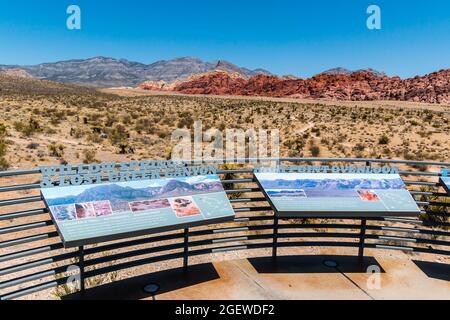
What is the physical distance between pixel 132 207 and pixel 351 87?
458 feet

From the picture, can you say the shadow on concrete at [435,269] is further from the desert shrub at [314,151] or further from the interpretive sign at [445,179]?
the desert shrub at [314,151]

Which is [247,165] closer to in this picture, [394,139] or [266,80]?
[394,139]

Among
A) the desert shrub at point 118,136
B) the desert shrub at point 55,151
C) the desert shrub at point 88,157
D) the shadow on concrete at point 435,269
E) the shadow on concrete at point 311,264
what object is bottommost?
the shadow on concrete at point 435,269

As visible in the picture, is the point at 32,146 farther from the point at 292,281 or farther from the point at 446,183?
the point at 446,183

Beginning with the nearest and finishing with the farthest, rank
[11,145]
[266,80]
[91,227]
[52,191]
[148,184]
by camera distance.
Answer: [91,227], [52,191], [148,184], [11,145], [266,80]

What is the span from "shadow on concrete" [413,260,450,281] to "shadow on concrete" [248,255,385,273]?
731 mm

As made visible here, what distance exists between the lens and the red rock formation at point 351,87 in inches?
4510

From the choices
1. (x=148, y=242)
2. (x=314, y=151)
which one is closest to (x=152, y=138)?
(x=314, y=151)

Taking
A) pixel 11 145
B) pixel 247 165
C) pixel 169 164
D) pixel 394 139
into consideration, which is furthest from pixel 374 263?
pixel 394 139

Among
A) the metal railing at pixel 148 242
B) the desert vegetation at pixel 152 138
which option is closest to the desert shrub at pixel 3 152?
the desert vegetation at pixel 152 138

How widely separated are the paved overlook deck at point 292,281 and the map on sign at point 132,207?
3.97 ft

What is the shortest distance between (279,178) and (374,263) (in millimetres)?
2334

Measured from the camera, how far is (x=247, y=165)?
1764 centimetres

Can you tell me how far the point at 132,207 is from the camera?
523 centimetres
